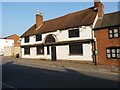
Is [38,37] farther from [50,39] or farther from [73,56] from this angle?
[73,56]

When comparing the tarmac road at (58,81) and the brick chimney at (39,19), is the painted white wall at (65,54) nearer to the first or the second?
the brick chimney at (39,19)

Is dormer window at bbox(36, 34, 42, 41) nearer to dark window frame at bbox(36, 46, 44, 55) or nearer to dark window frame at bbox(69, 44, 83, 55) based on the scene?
dark window frame at bbox(36, 46, 44, 55)

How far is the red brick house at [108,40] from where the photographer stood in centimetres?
2330

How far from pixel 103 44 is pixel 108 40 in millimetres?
870

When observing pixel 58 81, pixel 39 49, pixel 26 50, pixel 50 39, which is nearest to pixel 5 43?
pixel 26 50

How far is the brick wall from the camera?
23422 millimetres

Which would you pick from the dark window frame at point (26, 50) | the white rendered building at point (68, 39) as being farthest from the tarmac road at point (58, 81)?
the dark window frame at point (26, 50)

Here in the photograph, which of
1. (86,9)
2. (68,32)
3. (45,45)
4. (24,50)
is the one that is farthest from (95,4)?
(24,50)

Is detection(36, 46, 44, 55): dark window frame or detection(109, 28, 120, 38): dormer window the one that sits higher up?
detection(109, 28, 120, 38): dormer window

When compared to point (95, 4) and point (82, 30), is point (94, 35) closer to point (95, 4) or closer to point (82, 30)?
point (82, 30)

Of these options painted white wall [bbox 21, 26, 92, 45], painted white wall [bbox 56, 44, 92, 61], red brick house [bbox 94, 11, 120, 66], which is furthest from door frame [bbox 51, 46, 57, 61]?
red brick house [bbox 94, 11, 120, 66]

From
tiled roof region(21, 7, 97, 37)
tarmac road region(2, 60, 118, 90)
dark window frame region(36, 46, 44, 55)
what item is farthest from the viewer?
dark window frame region(36, 46, 44, 55)

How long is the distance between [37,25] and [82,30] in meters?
14.2

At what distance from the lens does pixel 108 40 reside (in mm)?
24172
